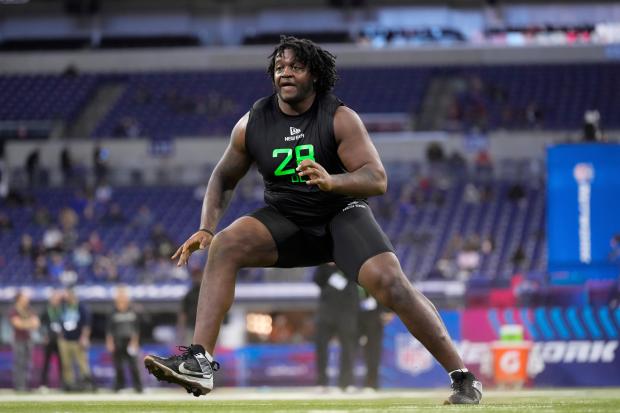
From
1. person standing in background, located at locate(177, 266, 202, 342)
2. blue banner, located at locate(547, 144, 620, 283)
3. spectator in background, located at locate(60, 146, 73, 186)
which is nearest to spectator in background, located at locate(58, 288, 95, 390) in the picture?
person standing in background, located at locate(177, 266, 202, 342)

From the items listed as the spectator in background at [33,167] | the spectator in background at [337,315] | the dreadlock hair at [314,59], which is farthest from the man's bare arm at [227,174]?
the spectator in background at [33,167]

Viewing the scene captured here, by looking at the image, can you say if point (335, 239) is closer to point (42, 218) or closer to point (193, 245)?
point (193, 245)

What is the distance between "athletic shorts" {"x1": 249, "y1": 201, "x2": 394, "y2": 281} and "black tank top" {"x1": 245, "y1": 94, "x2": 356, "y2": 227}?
2.4 inches

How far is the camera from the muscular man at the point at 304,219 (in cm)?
724

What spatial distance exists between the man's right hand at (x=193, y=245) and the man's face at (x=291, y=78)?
3.05 ft

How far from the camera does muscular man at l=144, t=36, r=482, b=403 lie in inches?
285

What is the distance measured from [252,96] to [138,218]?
7.60 m

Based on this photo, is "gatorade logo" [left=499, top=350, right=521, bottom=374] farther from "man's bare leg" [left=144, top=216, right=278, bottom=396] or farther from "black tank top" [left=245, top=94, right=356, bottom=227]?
"man's bare leg" [left=144, top=216, right=278, bottom=396]

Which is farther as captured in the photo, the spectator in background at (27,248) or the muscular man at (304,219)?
the spectator in background at (27,248)

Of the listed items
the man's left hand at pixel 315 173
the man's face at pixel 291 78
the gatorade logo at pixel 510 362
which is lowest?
the gatorade logo at pixel 510 362

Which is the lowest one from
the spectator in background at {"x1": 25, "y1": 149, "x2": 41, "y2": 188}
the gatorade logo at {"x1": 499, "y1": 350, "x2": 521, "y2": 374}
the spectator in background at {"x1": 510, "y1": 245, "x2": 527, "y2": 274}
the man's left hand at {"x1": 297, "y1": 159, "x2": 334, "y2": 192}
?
the spectator in background at {"x1": 510, "y1": 245, "x2": 527, "y2": 274}

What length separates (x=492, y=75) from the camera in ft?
132

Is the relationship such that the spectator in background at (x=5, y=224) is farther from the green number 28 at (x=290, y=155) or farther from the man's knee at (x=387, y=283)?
the man's knee at (x=387, y=283)

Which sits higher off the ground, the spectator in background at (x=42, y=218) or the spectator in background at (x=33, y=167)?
the spectator in background at (x=33, y=167)
